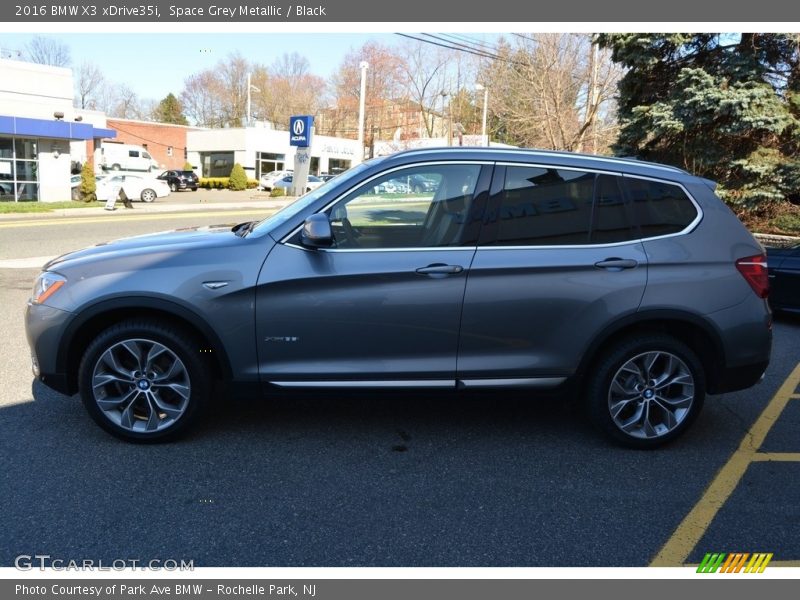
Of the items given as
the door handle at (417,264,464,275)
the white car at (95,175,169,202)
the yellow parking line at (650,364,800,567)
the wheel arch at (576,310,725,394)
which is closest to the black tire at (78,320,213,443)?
the door handle at (417,264,464,275)

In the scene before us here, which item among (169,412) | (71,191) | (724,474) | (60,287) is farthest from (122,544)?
(71,191)

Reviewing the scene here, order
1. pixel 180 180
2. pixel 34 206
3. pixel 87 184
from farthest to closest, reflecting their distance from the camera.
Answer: pixel 180 180 → pixel 87 184 → pixel 34 206

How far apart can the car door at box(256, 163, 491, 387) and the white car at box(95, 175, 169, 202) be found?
27572mm

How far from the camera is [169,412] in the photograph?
407 cm

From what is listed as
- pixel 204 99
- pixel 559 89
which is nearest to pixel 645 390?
pixel 559 89

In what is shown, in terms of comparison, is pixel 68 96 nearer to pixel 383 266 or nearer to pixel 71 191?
pixel 71 191

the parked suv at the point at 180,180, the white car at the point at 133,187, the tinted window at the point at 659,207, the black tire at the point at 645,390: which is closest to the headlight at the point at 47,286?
the black tire at the point at 645,390

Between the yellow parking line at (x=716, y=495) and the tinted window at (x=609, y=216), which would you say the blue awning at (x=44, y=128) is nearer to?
the tinted window at (x=609, y=216)

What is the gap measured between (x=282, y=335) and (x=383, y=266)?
0.75 meters

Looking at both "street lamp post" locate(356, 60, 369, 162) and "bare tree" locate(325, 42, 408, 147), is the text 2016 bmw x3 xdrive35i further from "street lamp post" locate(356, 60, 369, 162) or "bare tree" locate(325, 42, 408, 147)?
"bare tree" locate(325, 42, 408, 147)

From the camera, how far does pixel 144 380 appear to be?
404 cm

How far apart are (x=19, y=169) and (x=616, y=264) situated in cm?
2903

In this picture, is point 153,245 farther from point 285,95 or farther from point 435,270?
point 285,95

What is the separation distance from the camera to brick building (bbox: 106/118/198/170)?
198ft
